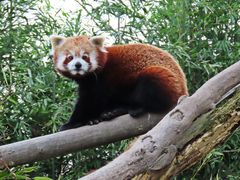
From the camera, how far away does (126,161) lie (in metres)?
1.64

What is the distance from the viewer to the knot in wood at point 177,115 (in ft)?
6.13

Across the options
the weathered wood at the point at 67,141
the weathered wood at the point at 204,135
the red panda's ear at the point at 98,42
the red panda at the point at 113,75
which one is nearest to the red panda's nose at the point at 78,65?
the red panda at the point at 113,75

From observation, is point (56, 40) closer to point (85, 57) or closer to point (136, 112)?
point (85, 57)

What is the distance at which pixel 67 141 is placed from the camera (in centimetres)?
201

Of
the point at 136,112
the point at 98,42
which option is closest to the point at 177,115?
the point at 136,112

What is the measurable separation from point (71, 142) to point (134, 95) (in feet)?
2.98

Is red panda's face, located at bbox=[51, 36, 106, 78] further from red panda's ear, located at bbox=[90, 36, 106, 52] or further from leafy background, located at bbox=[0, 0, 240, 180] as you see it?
leafy background, located at bbox=[0, 0, 240, 180]

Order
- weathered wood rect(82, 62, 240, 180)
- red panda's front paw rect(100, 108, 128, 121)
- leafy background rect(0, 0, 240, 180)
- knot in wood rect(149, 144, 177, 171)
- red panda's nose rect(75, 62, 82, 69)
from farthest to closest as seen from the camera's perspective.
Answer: leafy background rect(0, 0, 240, 180) < red panda's nose rect(75, 62, 82, 69) < red panda's front paw rect(100, 108, 128, 121) < knot in wood rect(149, 144, 177, 171) < weathered wood rect(82, 62, 240, 180)

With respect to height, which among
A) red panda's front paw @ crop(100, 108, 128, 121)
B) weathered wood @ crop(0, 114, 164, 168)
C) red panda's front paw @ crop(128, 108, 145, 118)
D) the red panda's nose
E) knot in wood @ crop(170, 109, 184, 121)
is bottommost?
red panda's front paw @ crop(100, 108, 128, 121)

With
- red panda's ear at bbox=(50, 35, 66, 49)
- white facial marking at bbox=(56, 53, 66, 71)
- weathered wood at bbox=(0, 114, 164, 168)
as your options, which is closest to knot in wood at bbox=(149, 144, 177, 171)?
weathered wood at bbox=(0, 114, 164, 168)

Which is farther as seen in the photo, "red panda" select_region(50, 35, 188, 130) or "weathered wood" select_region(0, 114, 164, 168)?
"red panda" select_region(50, 35, 188, 130)

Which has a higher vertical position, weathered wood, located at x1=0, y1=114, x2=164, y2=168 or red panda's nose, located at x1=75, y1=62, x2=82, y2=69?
red panda's nose, located at x1=75, y1=62, x2=82, y2=69

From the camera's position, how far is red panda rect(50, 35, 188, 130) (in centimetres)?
277

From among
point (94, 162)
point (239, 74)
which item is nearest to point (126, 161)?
point (239, 74)
